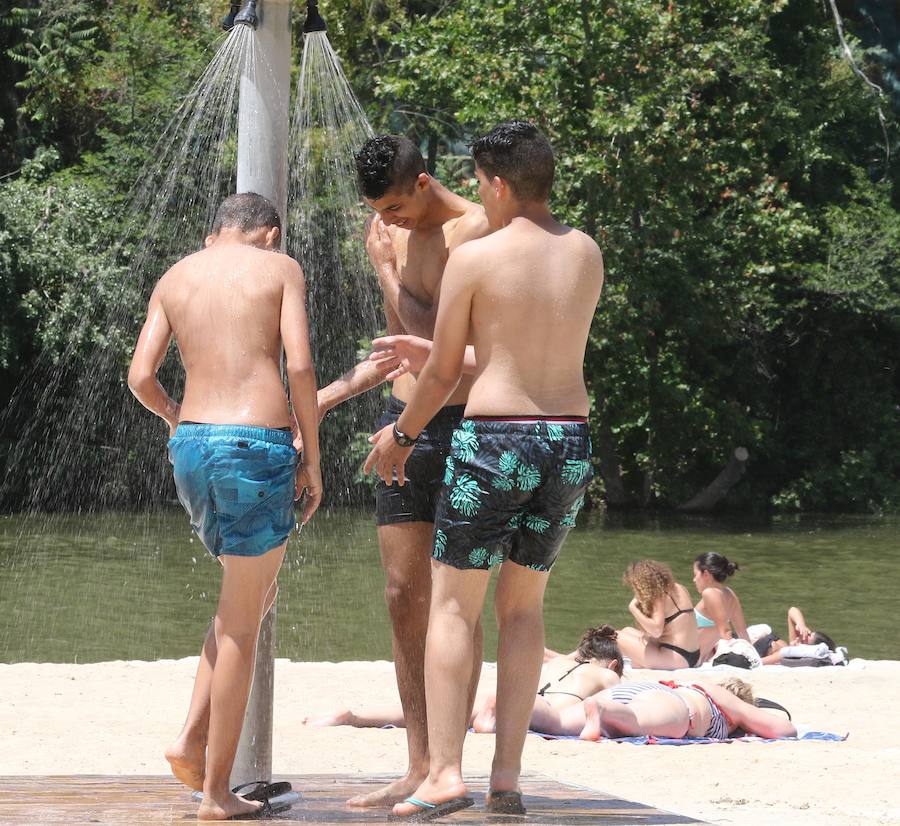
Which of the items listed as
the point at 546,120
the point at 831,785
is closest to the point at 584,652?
the point at 831,785

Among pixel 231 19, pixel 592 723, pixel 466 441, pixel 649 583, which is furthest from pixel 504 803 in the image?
pixel 649 583

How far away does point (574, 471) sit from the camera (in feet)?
13.5

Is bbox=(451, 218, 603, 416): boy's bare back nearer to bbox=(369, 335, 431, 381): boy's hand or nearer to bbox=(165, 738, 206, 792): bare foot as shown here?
bbox=(369, 335, 431, 381): boy's hand

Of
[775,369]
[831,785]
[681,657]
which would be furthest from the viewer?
[775,369]

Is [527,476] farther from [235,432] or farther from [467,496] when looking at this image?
[235,432]

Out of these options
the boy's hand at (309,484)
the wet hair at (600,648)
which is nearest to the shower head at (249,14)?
the boy's hand at (309,484)

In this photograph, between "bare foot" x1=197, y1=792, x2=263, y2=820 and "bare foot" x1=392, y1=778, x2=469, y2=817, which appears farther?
"bare foot" x1=197, y1=792, x2=263, y2=820

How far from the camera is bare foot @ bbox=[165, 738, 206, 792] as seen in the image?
4.38m

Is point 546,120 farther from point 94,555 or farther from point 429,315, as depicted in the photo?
point 429,315

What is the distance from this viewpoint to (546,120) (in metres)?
26.0

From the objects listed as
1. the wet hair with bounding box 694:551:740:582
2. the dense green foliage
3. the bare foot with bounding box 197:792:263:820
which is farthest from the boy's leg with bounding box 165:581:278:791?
the dense green foliage

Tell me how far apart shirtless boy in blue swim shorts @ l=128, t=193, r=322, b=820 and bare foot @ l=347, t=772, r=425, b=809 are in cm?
37

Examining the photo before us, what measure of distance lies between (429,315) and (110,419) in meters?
24.9

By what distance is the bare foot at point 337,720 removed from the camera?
795cm
